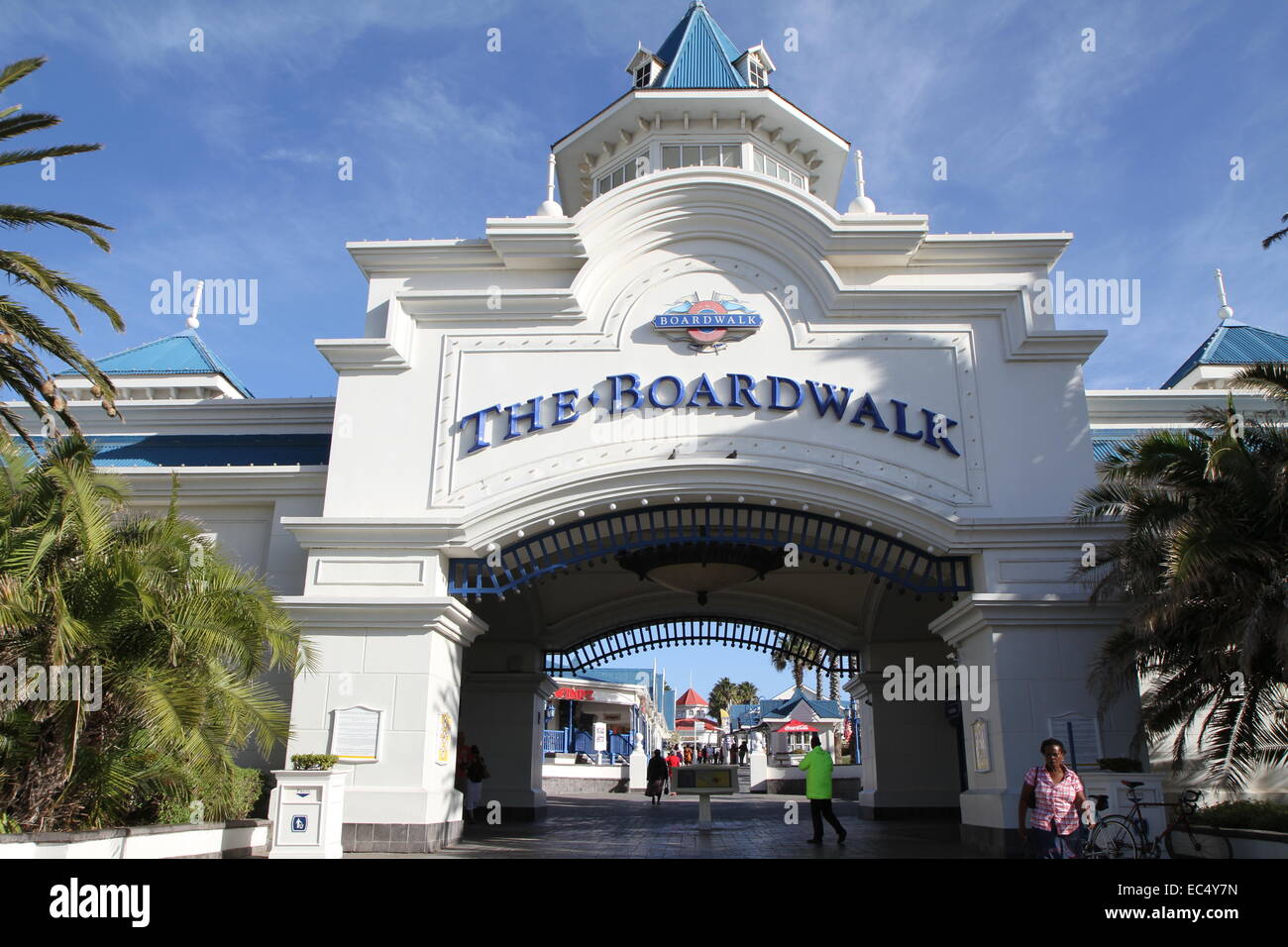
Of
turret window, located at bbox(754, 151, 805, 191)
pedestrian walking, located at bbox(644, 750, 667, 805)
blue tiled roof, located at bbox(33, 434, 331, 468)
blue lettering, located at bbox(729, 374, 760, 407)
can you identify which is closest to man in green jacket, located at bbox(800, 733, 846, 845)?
blue lettering, located at bbox(729, 374, 760, 407)

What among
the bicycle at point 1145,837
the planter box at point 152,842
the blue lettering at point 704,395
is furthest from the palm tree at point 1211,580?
the planter box at point 152,842

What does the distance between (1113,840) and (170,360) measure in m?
22.2

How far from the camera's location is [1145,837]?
10812 mm

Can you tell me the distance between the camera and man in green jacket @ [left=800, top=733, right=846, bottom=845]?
13797 mm

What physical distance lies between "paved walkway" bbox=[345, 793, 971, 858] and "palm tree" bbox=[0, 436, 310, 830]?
330 cm

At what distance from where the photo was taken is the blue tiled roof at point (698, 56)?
2191 cm

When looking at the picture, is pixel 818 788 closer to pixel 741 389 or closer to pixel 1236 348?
pixel 741 389

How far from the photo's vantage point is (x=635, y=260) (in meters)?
16.0

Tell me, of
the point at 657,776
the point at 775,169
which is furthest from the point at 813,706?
the point at 775,169

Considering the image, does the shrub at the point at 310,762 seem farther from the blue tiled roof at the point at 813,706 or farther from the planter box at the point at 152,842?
the blue tiled roof at the point at 813,706

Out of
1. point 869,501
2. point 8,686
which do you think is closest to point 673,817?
point 869,501

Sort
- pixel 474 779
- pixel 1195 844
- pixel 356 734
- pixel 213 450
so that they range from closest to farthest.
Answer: pixel 1195 844
pixel 356 734
pixel 213 450
pixel 474 779
